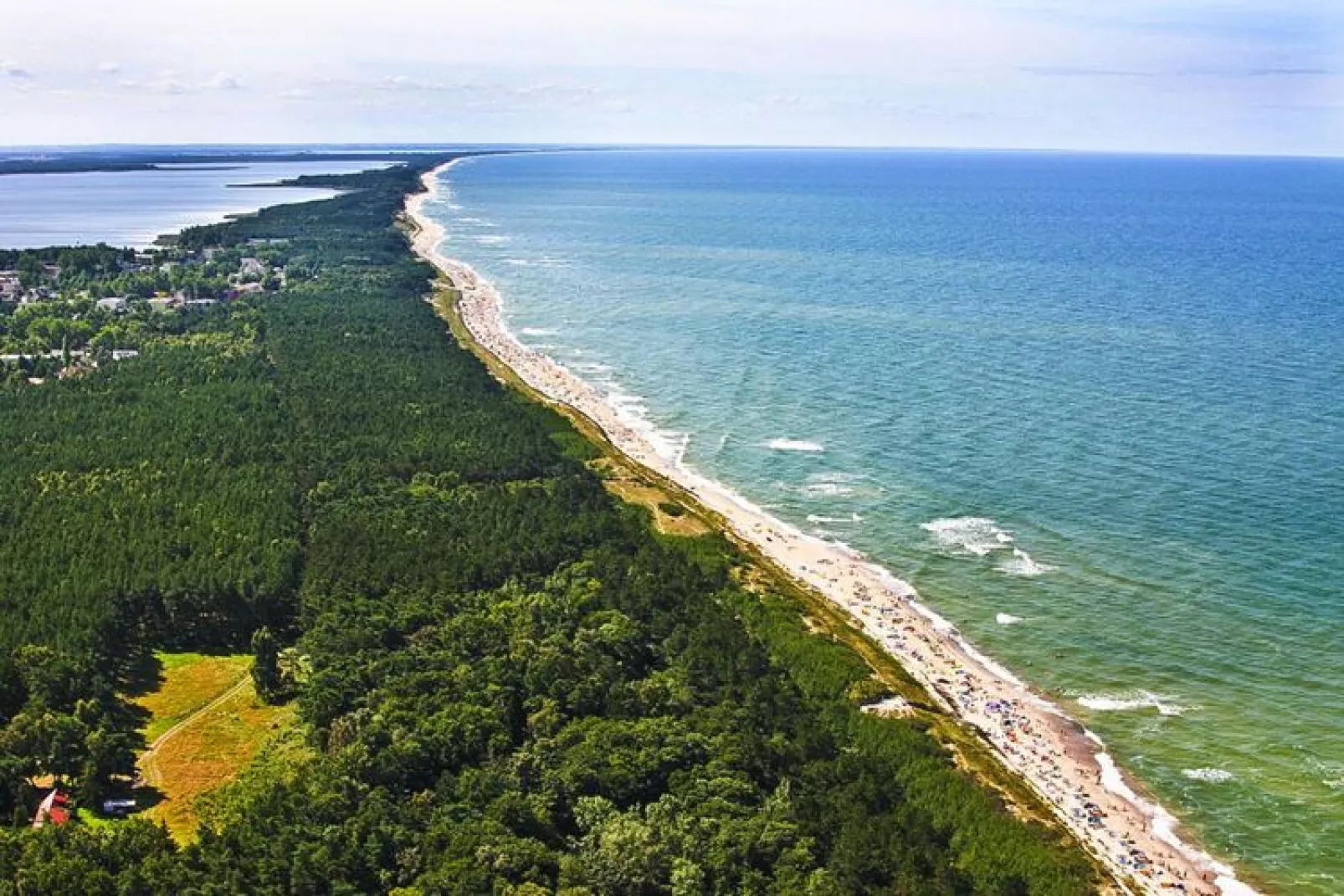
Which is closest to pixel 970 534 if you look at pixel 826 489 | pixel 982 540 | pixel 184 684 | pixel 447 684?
pixel 982 540

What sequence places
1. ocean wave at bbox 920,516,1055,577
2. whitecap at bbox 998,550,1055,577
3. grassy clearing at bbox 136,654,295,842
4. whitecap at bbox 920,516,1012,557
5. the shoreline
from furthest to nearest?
whitecap at bbox 920,516,1012,557 < ocean wave at bbox 920,516,1055,577 < whitecap at bbox 998,550,1055,577 < grassy clearing at bbox 136,654,295,842 < the shoreline

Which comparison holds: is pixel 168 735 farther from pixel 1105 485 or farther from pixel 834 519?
pixel 1105 485

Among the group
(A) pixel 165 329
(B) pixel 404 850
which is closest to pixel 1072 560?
(B) pixel 404 850

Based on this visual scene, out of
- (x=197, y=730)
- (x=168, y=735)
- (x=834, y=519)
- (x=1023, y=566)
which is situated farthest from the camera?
(x=834, y=519)

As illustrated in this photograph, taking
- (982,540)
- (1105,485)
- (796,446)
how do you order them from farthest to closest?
(796,446), (1105,485), (982,540)

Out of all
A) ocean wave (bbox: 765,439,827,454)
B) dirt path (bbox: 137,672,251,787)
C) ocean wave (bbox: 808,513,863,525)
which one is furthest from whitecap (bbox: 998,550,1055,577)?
dirt path (bbox: 137,672,251,787)

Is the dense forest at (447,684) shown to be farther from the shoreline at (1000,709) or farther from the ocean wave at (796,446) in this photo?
the ocean wave at (796,446)

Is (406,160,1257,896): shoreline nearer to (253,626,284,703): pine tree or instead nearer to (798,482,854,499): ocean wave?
(798,482,854,499): ocean wave

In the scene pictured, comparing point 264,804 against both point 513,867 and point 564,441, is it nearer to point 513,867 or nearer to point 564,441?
point 513,867
